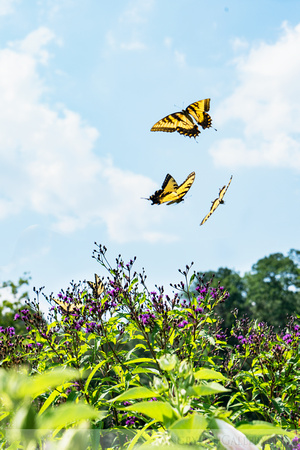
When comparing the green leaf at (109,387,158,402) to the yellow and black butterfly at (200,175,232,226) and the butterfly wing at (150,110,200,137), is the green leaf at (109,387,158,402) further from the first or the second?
the butterfly wing at (150,110,200,137)

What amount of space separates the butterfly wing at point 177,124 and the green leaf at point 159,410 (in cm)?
486

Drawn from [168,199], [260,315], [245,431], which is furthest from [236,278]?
[245,431]

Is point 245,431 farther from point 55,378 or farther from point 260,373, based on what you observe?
point 260,373

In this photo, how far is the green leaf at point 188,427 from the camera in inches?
33.0

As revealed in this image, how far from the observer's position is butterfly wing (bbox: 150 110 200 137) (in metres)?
5.56

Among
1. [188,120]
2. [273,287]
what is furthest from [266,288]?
[188,120]

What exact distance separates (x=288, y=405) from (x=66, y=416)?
3.03m

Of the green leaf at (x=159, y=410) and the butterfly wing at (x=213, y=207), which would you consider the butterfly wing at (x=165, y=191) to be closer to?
the butterfly wing at (x=213, y=207)

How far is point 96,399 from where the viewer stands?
8.65 ft

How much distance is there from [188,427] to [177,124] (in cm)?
523

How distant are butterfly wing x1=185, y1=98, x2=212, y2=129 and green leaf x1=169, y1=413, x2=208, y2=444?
16.3ft

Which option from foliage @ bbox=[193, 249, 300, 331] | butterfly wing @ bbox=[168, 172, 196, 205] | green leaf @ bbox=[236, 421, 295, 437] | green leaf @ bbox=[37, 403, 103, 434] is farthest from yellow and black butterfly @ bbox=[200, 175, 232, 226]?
foliage @ bbox=[193, 249, 300, 331]

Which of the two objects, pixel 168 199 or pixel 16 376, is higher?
pixel 168 199

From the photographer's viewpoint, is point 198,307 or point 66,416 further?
point 198,307
